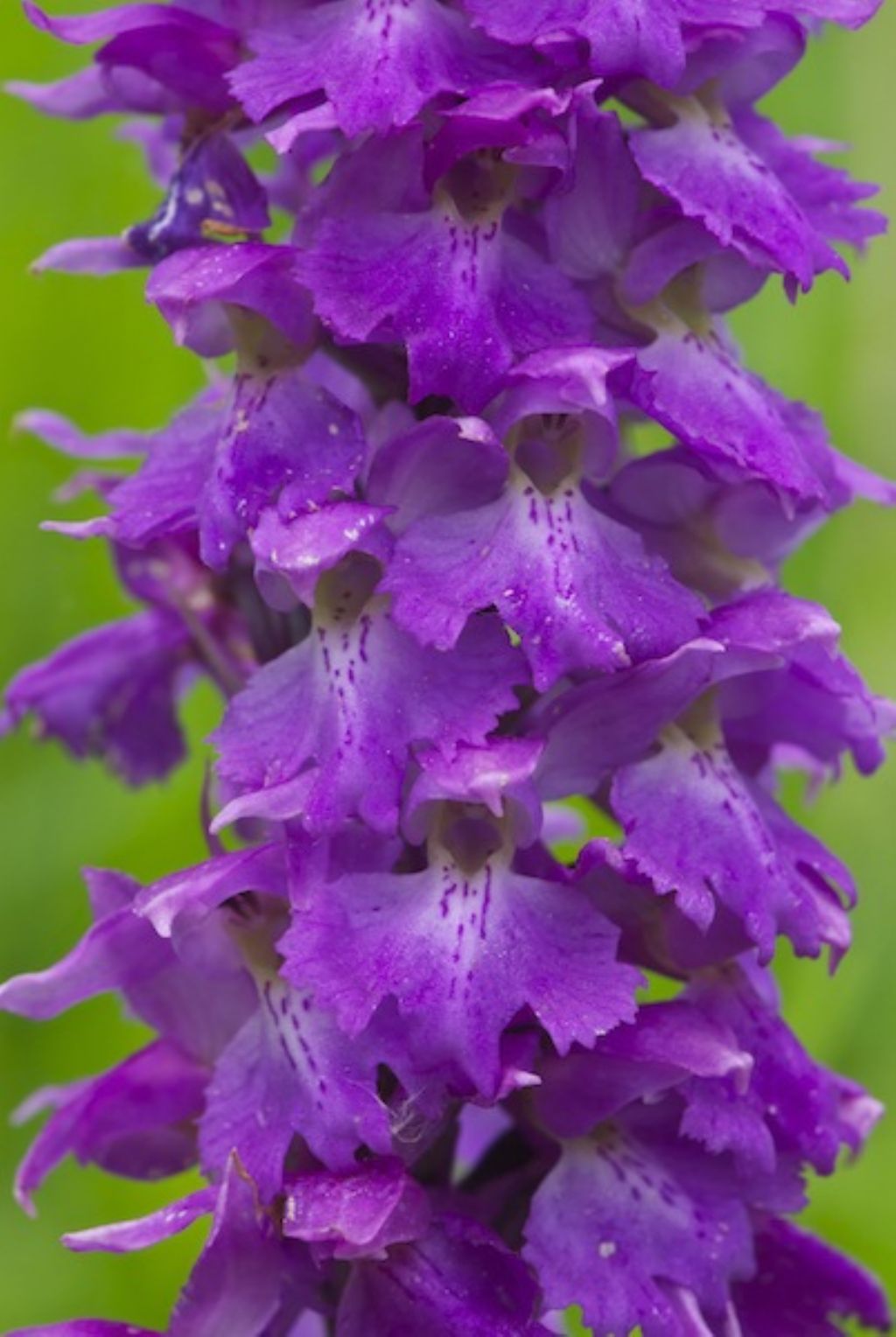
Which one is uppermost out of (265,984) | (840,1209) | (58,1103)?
(265,984)

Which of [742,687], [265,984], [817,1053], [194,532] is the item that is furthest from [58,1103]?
[817,1053]

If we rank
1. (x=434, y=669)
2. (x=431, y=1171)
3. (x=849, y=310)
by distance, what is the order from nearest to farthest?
(x=434, y=669) < (x=431, y=1171) < (x=849, y=310)

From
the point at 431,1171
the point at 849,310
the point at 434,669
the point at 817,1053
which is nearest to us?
the point at 434,669

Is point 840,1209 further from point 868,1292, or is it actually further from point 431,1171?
point 431,1171

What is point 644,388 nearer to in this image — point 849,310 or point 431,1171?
point 431,1171

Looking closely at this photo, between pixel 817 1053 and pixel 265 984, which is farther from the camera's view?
pixel 817 1053

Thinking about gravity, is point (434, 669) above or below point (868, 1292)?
above

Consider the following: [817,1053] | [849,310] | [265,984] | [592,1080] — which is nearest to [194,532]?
[265,984]
